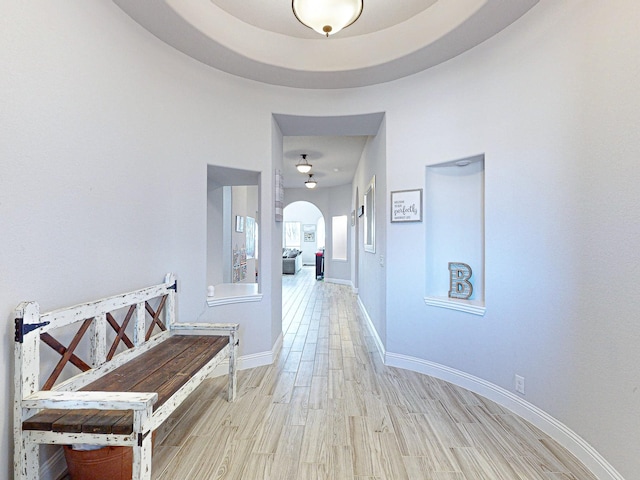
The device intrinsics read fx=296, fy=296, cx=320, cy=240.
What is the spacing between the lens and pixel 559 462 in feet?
5.67

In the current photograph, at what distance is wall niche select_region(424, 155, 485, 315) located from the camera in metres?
2.71

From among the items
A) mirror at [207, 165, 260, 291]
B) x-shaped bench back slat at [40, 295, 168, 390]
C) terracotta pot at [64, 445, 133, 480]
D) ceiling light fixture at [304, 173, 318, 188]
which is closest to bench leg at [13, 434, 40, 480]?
terracotta pot at [64, 445, 133, 480]

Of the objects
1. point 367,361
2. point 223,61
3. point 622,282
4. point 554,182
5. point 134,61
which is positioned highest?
point 223,61

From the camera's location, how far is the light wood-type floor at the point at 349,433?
167 centimetres

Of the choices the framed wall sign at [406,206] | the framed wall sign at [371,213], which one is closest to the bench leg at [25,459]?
the framed wall sign at [406,206]

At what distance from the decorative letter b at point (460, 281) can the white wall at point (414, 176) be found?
258mm

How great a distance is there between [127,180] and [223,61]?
4.71 feet

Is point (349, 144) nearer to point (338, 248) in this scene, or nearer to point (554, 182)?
point (554, 182)

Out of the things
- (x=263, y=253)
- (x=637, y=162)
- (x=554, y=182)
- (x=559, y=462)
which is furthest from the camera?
(x=263, y=253)

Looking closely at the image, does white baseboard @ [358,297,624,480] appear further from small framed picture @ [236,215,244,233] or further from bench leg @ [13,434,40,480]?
small framed picture @ [236,215,244,233]

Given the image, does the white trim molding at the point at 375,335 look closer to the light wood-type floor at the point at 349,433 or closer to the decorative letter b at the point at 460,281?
the light wood-type floor at the point at 349,433

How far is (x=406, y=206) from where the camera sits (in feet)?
9.75

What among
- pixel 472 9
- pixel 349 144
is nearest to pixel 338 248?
pixel 349 144

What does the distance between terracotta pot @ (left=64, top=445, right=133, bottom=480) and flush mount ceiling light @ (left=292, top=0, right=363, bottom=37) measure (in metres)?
Answer: 2.56
